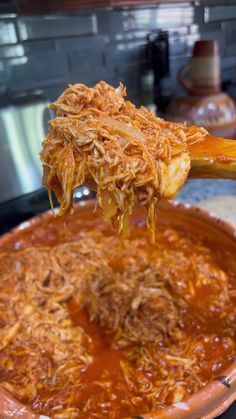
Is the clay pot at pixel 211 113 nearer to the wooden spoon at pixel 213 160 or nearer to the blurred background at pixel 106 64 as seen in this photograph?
the blurred background at pixel 106 64

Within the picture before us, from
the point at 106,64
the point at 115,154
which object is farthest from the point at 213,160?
the point at 106,64

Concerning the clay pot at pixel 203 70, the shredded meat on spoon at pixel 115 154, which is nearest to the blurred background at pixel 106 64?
the clay pot at pixel 203 70

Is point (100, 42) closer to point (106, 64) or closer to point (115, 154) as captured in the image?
point (106, 64)

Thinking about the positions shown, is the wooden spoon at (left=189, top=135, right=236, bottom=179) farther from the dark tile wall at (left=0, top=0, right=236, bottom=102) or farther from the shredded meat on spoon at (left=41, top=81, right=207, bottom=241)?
the dark tile wall at (left=0, top=0, right=236, bottom=102)

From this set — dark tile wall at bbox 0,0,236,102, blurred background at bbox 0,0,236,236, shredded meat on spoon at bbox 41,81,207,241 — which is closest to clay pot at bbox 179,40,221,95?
blurred background at bbox 0,0,236,236

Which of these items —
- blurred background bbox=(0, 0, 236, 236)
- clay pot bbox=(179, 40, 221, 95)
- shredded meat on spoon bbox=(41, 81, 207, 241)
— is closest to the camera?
shredded meat on spoon bbox=(41, 81, 207, 241)

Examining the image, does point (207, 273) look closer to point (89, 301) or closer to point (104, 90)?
point (89, 301)
